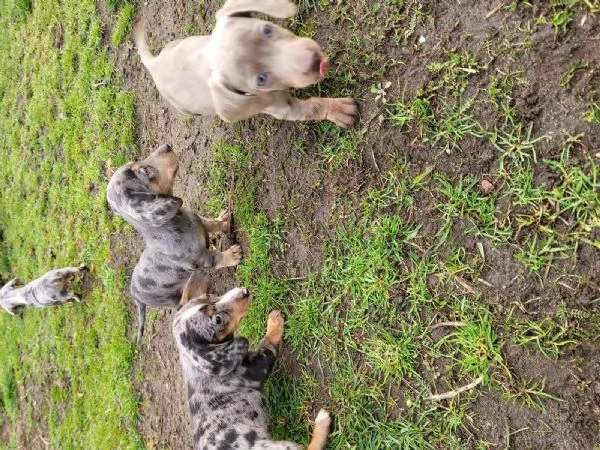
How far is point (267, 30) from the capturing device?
4293 millimetres

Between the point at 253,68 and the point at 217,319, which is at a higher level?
the point at 253,68

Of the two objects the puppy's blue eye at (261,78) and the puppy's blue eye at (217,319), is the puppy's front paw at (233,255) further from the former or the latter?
the puppy's blue eye at (261,78)

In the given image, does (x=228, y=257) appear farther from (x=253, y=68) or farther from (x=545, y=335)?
(x=545, y=335)

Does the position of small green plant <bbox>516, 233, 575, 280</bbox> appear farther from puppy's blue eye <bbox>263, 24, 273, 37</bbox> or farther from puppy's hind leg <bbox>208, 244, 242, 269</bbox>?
puppy's hind leg <bbox>208, 244, 242, 269</bbox>

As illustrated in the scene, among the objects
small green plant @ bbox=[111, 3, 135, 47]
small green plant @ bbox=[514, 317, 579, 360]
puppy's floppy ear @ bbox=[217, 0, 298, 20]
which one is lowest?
small green plant @ bbox=[514, 317, 579, 360]

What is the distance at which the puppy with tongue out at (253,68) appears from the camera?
4.20 meters

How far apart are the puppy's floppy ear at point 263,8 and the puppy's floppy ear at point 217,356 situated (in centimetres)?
295

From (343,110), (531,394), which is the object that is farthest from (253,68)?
(531,394)

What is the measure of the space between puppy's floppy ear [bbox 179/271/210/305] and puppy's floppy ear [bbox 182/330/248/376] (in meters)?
0.88

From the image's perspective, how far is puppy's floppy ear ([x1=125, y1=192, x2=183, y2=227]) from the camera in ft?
16.8

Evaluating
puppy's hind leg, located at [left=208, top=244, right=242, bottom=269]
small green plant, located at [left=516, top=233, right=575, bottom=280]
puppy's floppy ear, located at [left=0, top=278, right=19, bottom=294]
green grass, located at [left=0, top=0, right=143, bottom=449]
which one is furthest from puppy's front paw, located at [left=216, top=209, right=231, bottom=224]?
puppy's floppy ear, located at [left=0, top=278, right=19, bottom=294]

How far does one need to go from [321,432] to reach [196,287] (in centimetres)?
216

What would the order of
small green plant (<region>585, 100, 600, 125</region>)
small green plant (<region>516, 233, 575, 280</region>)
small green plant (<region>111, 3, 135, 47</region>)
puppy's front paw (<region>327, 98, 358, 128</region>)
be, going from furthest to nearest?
small green plant (<region>111, 3, 135, 47</region>), puppy's front paw (<region>327, 98, 358, 128</region>), small green plant (<region>516, 233, 575, 280</region>), small green plant (<region>585, 100, 600, 125</region>)

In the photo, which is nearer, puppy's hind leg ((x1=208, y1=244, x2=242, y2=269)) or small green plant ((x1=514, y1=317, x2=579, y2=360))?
small green plant ((x1=514, y1=317, x2=579, y2=360))
